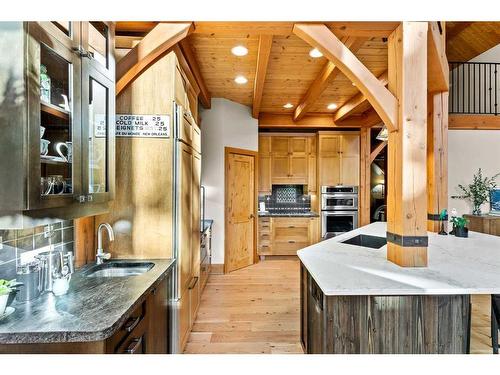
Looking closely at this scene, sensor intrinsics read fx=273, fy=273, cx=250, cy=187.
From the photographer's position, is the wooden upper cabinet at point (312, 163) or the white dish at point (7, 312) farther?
the wooden upper cabinet at point (312, 163)

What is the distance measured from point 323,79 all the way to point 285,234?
305cm

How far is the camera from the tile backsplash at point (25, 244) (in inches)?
54.1

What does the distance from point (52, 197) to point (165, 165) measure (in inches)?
35.9

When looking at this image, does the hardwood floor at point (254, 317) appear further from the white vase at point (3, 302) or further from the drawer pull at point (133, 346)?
the white vase at point (3, 302)

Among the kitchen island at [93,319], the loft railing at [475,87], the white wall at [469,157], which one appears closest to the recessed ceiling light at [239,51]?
the kitchen island at [93,319]

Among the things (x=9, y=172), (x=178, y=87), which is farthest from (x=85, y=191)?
(x=178, y=87)

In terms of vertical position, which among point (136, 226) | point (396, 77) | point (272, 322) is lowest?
point (272, 322)

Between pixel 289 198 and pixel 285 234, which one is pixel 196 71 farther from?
pixel 289 198

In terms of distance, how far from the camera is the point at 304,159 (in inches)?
227

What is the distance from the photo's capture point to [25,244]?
4.90 ft

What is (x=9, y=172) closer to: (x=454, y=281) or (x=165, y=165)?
(x=165, y=165)

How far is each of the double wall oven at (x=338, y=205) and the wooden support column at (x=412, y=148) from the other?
3.66 metres

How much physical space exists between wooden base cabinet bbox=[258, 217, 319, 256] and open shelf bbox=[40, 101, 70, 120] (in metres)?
4.29

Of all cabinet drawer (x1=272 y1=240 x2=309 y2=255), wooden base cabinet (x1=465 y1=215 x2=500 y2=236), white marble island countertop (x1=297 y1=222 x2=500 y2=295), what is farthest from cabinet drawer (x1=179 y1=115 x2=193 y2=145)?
wooden base cabinet (x1=465 y1=215 x2=500 y2=236)
